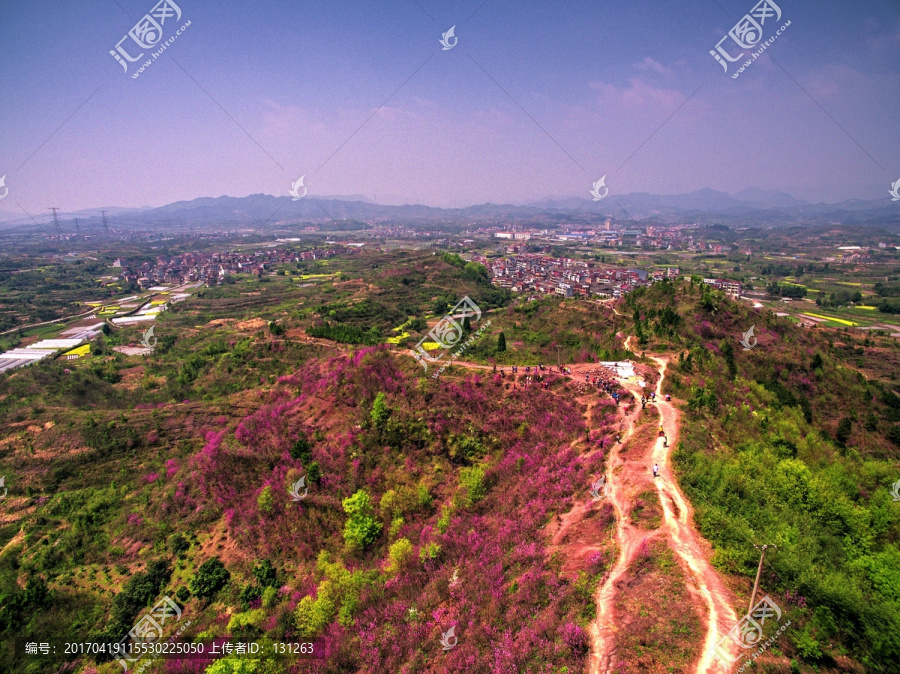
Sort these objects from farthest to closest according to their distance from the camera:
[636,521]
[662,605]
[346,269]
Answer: [346,269], [636,521], [662,605]

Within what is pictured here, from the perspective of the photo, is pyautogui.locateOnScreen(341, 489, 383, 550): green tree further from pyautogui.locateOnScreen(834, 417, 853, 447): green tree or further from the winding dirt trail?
pyautogui.locateOnScreen(834, 417, 853, 447): green tree

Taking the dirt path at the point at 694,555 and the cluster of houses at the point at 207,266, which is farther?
the cluster of houses at the point at 207,266

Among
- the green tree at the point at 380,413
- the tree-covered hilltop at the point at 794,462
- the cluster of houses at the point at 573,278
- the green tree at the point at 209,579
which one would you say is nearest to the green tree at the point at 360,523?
the green tree at the point at 380,413

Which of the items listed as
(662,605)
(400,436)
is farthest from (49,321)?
(662,605)

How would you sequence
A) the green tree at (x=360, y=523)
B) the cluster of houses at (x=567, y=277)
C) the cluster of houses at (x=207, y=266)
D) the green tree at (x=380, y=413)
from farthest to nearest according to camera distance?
the cluster of houses at (x=207, y=266), the cluster of houses at (x=567, y=277), the green tree at (x=380, y=413), the green tree at (x=360, y=523)

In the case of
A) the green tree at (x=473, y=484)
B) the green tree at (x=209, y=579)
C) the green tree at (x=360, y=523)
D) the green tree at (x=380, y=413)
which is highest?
the green tree at (x=380, y=413)

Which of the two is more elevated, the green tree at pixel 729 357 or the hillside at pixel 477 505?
the green tree at pixel 729 357

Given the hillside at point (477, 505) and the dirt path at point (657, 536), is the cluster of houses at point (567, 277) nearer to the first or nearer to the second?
the hillside at point (477, 505)

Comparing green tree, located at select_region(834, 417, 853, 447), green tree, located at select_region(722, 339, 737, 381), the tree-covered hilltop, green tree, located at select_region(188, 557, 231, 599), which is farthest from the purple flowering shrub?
green tree, located at select_region(834, 417, 853, 447)

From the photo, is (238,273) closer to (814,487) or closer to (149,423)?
(149,423)
